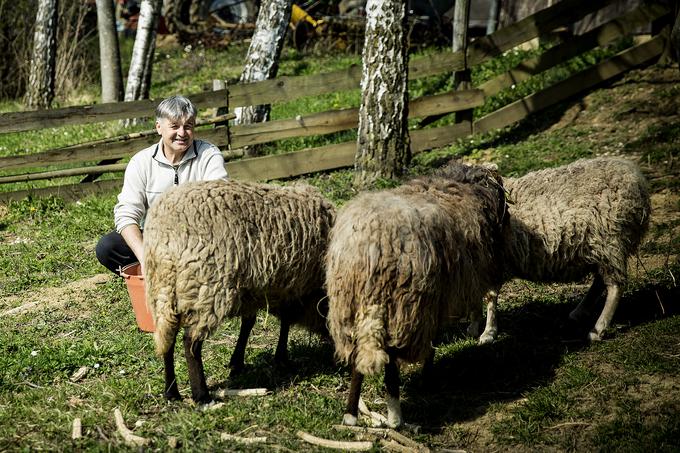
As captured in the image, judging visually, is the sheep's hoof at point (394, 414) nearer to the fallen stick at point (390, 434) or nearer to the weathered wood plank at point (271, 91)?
the fallen stick at point (390, 434)

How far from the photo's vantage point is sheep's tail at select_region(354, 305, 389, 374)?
4.20 m

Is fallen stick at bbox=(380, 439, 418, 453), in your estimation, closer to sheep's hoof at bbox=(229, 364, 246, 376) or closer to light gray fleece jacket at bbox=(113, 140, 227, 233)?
sheep's hoof at bbox=(229, 364, 246, 376)

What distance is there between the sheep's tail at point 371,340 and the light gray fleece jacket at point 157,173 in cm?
160

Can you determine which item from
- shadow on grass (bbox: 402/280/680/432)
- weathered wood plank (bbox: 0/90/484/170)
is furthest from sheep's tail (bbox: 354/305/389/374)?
weathered wood plank (bbox: 0/90/484/170)

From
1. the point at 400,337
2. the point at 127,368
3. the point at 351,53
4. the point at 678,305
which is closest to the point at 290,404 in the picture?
the point at 400,337

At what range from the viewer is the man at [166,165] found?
5160mm

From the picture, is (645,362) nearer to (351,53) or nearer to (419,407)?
(419,407)

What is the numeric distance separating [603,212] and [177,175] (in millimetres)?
3138

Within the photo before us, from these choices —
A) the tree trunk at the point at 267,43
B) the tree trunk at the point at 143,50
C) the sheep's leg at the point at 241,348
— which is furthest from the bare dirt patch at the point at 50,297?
the tree trunk at the point at 143,50

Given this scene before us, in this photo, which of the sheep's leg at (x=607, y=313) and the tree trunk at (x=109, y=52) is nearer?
the sheep's leg at (x=607, y=313)

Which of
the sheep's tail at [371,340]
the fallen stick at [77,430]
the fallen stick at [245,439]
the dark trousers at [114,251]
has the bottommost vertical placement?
the fallen stick at [245,439]

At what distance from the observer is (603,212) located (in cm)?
567

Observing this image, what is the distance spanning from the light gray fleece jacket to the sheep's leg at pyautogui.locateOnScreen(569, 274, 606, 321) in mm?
2932

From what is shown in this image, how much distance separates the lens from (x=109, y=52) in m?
13.1
